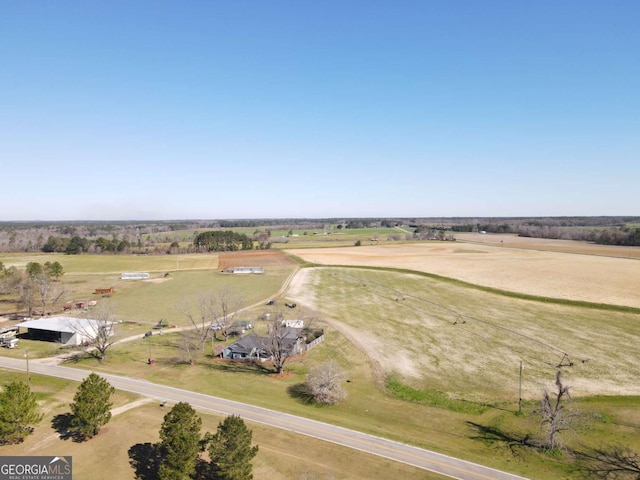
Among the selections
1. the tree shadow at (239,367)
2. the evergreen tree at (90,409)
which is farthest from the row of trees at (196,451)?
the tree shadow at (239,367)

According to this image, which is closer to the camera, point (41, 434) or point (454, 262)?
point (41, 434)

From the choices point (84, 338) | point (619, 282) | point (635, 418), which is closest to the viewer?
point (635, 418)

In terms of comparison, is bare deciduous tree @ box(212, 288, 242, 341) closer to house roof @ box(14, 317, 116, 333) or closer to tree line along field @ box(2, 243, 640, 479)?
tree line along field @ box(2, 243, 640, 479)

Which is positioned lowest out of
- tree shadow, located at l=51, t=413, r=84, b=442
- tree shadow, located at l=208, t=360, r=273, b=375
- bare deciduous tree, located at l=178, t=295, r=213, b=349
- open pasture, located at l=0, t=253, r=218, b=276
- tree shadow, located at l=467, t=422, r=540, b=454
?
tree shadow, located at l=467, t=422, r=540, b=454

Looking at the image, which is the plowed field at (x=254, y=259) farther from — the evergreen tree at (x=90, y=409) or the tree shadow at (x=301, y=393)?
the evergreen tree at (x=90, y=409)

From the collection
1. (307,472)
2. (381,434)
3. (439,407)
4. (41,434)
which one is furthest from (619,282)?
(41,434)

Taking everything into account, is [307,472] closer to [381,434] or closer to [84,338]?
[381,434]

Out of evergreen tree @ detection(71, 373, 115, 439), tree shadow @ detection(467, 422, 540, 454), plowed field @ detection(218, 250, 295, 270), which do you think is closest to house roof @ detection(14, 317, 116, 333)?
evergreen tree @ detection(71, 373, 115, 439)
